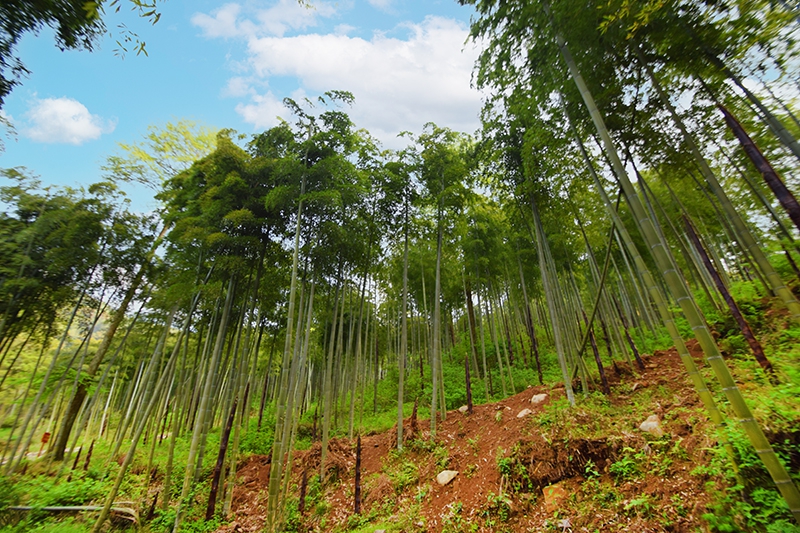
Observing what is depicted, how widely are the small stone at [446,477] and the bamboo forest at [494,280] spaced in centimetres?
3

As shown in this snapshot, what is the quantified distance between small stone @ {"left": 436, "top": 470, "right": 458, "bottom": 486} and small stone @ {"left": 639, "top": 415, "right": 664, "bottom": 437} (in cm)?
283

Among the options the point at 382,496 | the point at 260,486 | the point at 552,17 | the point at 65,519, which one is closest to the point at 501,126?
the point at 552,17

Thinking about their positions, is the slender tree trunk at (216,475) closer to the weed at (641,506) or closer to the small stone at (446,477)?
the small stone at (446,477)

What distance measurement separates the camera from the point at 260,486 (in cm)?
660

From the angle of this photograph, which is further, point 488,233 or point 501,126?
point 488,233

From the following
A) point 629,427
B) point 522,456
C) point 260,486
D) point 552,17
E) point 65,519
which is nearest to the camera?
point 552,17

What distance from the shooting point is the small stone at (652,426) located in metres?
3.50

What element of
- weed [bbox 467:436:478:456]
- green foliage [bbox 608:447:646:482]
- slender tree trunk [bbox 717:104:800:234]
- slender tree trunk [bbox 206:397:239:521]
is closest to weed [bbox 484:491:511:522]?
weed [bbox 467:436:478:456]

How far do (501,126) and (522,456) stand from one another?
5.71m

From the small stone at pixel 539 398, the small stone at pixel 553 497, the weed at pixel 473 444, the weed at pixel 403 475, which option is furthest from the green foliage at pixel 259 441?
the small stone at pixel 553 497

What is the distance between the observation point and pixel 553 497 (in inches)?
141

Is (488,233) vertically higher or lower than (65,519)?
higher

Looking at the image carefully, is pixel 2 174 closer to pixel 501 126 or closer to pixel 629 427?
pixel 501 126

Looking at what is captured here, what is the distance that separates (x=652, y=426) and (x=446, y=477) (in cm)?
305
